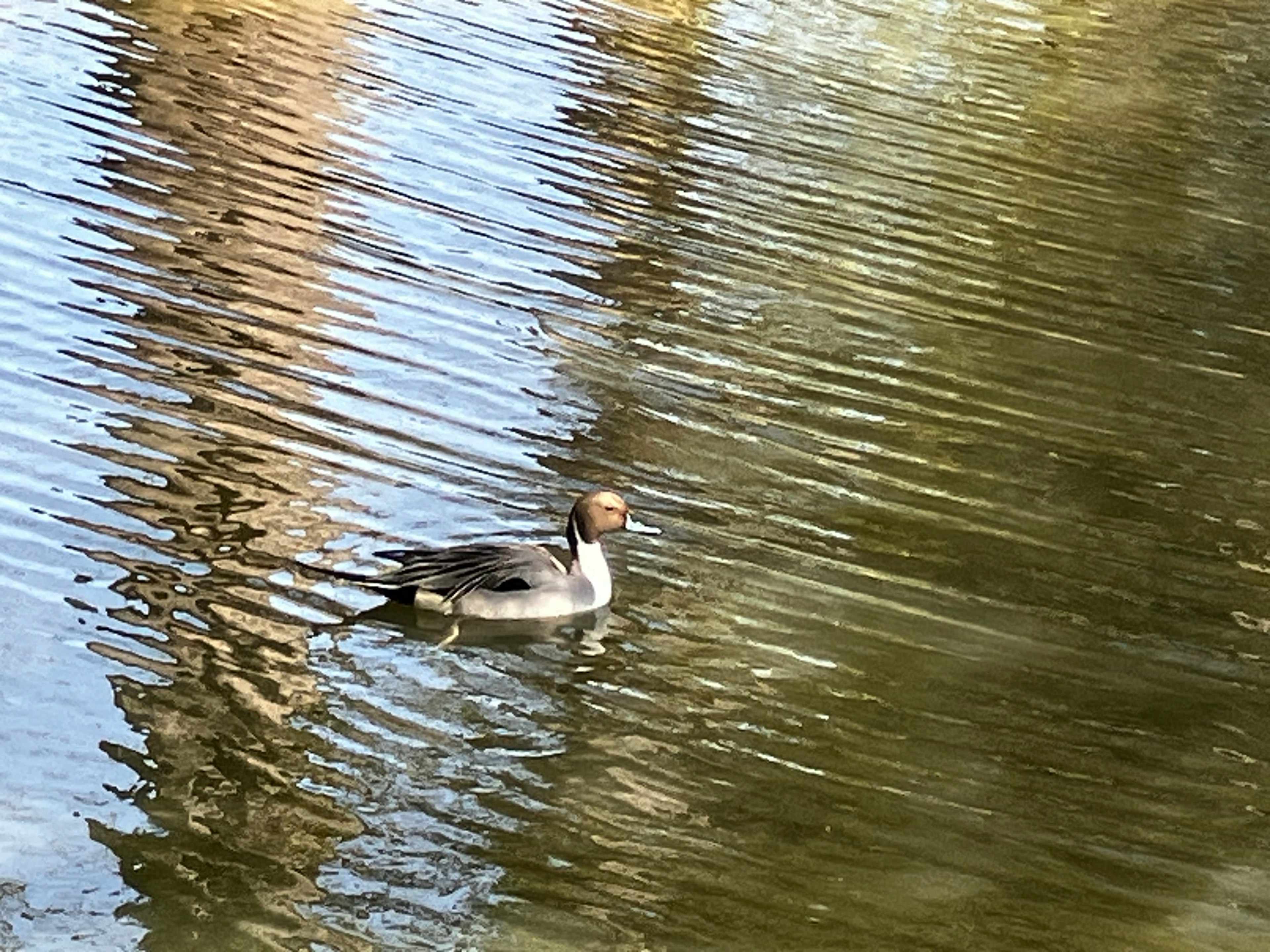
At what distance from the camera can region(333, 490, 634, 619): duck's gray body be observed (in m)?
9.70

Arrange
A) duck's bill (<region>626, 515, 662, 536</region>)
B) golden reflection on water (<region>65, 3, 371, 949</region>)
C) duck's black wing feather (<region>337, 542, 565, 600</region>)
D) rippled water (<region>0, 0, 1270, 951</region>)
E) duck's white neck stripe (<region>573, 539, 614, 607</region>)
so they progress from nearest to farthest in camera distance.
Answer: golden reflection on water (<region>65, 3, 371, 949</region>) → rippled water (<region>0, 0, 1270, 951</region>) → duck's black wing feather (<region>337, 542, 565, 600</region>) → duck's white neck stripe (<region>573, 539, 614, 607</region>) → duck's bill (<region>626, 515, 662, 536</region>)

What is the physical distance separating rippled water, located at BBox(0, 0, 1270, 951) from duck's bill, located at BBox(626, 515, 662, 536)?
15cm

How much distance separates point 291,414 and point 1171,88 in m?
17.6

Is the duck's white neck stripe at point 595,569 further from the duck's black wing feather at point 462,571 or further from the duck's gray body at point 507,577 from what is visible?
the duck's black wing feather at point 462,571

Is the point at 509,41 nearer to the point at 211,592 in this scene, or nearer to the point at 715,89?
the point at 715,89

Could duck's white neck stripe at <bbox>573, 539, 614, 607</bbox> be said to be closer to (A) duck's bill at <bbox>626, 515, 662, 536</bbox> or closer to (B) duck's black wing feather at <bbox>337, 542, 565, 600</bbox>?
(B) duck's black wing feather at <bbox>337, 542, 565, 600</bbox>

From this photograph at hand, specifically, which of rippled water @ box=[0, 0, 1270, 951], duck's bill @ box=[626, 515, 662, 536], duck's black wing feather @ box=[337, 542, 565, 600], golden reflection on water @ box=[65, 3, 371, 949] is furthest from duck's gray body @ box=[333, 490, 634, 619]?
golden reflection on water @ box=[65, 3, 371, 949]

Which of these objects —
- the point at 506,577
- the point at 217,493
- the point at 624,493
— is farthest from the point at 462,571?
the point at 624,493

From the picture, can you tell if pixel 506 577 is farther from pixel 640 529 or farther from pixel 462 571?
pixel 640 529

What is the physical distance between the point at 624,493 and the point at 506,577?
5.87ft

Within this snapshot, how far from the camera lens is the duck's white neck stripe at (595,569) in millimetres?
10000

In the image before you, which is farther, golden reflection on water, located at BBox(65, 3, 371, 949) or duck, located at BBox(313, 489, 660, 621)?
duck, located at BBox(313, 489, 660, 621)

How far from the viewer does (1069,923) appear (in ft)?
26.1

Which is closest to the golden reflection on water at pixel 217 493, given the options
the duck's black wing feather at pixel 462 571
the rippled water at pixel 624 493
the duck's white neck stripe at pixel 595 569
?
the rippled water at pixel 624 493
